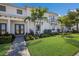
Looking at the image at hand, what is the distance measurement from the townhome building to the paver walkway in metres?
0.37

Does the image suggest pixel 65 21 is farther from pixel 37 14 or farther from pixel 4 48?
pixel 4 48

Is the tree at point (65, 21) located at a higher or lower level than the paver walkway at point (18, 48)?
higher

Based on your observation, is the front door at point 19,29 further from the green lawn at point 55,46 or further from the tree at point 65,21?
the tree at point 65,21

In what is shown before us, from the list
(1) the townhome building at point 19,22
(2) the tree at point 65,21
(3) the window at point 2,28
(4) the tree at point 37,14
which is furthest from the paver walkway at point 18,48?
(2) the tree at point 65,21

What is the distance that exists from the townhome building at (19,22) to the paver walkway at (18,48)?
1.22 feet

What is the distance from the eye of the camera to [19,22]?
28.2ft

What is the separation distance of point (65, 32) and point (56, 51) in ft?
2.82

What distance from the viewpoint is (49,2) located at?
7922mm

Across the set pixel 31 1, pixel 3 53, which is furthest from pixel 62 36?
pixel 3 53

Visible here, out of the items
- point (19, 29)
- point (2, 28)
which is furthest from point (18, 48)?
point (2, 28)

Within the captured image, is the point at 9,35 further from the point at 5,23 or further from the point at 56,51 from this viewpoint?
the point at 56,51

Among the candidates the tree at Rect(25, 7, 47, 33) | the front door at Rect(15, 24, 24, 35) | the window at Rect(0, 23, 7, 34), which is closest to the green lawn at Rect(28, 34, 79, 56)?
the front door at Rect(15, 24, 24, 35)

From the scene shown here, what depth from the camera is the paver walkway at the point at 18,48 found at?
794 cm

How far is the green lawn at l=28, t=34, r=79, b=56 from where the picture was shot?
7.98m
